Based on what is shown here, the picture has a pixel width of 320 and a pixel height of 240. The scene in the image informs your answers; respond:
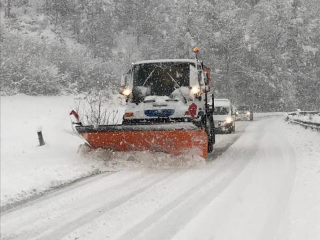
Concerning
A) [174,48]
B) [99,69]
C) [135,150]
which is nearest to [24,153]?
[135,150]

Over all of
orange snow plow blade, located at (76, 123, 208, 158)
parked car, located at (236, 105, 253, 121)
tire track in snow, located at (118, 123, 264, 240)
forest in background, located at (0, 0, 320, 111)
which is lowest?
parked car, located at (236, 105, 253, 121)

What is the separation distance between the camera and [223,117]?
2205 centimetres

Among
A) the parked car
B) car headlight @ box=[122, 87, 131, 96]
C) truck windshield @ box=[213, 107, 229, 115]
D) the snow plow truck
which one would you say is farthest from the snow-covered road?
the parked car

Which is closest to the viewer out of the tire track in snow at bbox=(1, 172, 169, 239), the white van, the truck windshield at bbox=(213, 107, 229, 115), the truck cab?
the tire track in snow at bbox=(1, 172, 169, 239)

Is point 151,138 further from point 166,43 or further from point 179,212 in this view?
point 166,43

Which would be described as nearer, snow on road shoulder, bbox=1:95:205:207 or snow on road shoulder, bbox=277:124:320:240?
snow on road shoulder, bbox=277:124:320:240

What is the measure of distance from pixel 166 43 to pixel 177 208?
153 ft

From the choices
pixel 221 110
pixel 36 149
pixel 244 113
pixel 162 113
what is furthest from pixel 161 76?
pixel 244 113

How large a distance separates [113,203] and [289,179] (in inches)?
128

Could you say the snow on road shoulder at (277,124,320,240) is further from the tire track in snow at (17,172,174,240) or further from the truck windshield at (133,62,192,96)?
the truck windshield at (133,62,192,96)

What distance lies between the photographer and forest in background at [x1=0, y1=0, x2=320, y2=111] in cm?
2449

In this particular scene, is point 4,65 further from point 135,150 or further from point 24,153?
point 135,150

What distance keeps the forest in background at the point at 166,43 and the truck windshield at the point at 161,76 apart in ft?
39.2

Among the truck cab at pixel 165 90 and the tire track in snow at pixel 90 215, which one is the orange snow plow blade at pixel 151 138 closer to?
the truck cab at pixel 165 90
